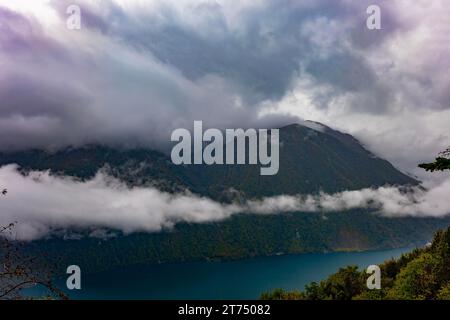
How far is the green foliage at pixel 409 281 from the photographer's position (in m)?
68.1

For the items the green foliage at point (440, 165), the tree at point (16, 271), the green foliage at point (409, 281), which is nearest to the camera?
the tree at point (16, 271)

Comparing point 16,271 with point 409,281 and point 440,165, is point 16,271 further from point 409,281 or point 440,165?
point 409,281

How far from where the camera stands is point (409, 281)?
7431 centimetres

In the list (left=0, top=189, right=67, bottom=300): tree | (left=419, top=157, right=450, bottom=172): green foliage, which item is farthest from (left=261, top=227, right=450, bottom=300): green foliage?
(left=0, top=189, right=67, bottom=300): tree

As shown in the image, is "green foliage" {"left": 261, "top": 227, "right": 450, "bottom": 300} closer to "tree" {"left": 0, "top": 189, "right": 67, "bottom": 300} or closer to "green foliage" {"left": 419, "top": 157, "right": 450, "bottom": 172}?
"green foliage" {"left": 419, "top": 157, "right": 450, "bottom": 172}

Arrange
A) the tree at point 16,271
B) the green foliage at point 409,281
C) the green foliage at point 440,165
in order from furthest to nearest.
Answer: the green foliage at point 409,281 → the green foliage at point 440,165 → the tree at point 16,271

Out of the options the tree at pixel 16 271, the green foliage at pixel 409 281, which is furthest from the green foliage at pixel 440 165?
the green foliage at pixel 409 281

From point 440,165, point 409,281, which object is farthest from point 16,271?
point 409,281

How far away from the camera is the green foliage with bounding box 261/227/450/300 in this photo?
68.1 metres

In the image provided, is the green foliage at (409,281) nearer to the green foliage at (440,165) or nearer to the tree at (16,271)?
the green foliage at (440,165)

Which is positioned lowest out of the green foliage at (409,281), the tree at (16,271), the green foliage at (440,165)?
the green foliage at (409,281)

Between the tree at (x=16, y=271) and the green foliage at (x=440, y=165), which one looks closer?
the tree at (x=16, y=271)
